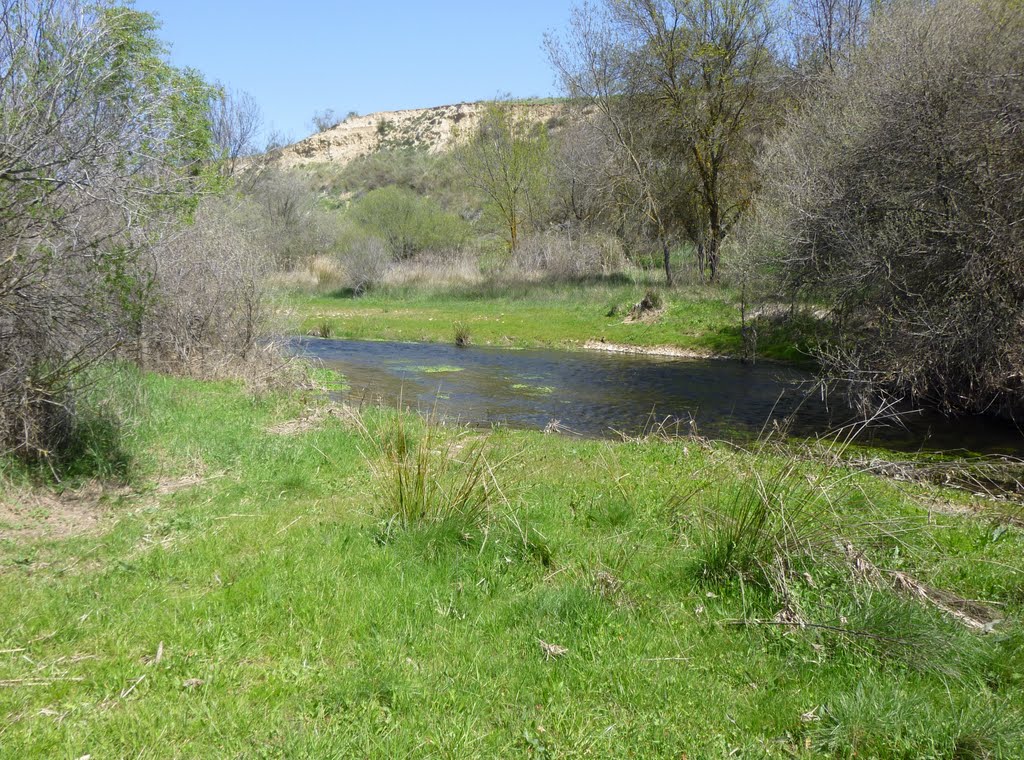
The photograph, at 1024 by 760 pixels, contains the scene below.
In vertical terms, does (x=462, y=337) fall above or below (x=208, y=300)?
below

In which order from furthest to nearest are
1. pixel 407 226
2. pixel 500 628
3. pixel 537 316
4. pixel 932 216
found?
pixel 407 226
pixel 537 316
pixel 932 216
pixel 500 628

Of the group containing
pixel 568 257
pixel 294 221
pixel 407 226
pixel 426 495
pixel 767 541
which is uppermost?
pixel 294 221

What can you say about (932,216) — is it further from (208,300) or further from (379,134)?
(379,134)

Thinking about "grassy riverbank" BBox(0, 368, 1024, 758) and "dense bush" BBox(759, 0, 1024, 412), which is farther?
"dense bush" BBox(759, 0, 1024, 412)

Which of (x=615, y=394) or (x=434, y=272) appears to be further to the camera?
(x=434, y=272)

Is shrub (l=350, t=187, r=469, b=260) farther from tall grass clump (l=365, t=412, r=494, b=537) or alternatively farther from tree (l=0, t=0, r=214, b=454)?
tall grass clump (l=365, t=412, r=494, b=537)

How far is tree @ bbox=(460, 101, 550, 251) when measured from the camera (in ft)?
135

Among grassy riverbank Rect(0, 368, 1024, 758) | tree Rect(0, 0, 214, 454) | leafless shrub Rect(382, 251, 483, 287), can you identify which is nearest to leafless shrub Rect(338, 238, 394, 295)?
leafless shrub Rect(382, 251, 483, 287)

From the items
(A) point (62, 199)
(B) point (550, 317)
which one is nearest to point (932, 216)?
(A) point (62, 199)

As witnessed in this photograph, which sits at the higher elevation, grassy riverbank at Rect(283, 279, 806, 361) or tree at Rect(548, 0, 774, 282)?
tree at Rect(548, 0, 774, 282)

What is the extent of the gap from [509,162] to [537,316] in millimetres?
13625

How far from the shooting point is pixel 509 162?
41.0 meters

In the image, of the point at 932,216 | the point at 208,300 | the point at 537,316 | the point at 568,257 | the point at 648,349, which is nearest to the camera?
the point at 932,216

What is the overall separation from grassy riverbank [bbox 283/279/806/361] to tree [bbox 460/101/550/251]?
7.06 metres
